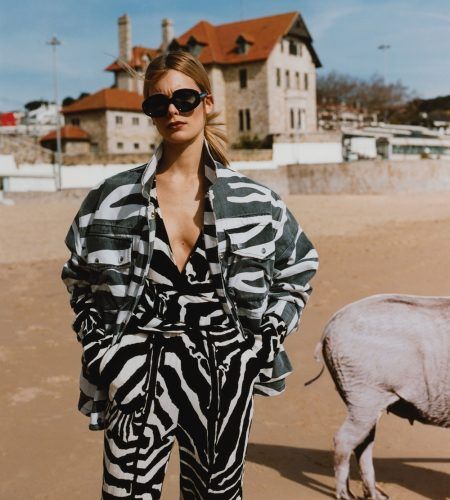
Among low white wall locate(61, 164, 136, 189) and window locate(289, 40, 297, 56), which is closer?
low white wall locate(61, 164, 136, 189)

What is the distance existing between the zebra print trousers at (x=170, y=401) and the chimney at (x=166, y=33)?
204ft

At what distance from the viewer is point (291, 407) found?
6730 mm

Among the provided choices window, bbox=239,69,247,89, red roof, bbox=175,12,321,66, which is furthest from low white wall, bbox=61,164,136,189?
window, bbox=239,69,247,89

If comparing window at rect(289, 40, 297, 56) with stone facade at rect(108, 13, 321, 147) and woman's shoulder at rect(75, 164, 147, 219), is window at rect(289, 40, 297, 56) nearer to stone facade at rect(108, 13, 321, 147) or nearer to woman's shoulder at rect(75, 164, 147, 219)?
stone facade at rect(108, 13, 321, 147)

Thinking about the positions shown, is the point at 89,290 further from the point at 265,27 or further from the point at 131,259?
the point at 265,27

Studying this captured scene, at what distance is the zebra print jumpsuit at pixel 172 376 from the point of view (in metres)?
2.40

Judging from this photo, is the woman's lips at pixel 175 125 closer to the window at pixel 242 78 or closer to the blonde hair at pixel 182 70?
the blonde hair at pixel 182 70

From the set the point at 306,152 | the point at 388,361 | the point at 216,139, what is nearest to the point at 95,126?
the point at 306,152

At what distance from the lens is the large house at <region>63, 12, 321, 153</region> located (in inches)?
2325

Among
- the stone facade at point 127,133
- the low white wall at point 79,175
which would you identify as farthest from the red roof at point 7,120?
the low white wall at point 79,175

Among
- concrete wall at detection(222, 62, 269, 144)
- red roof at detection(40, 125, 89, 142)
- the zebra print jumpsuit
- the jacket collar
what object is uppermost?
concrete wall at detection(222, 62, 269, 144)

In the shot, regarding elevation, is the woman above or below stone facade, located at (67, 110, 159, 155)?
below

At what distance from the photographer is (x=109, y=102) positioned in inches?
2315

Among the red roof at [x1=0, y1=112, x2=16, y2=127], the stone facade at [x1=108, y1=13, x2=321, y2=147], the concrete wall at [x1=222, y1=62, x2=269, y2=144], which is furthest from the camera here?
the red roof at [x1=0, y1=112, x2=16, y2=127]
